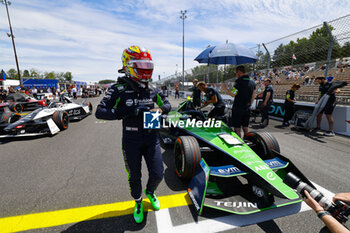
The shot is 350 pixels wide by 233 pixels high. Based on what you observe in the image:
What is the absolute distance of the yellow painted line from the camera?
1.87 m

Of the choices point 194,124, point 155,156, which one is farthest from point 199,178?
point 194,124

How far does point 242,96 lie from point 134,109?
2.77 m

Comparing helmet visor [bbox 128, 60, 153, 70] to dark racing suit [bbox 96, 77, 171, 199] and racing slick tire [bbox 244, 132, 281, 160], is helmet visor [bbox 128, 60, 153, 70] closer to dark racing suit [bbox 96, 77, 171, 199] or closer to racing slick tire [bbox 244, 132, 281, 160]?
dark racing suit [bbox 96, 77, 171, 199]

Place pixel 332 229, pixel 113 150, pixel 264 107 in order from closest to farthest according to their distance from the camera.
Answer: pixel 332 229 < pixel 113 150 < pixel 264 107

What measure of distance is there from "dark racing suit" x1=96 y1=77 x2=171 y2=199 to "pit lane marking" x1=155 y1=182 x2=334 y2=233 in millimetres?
→ 390

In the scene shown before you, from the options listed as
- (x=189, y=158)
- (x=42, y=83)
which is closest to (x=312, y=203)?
(x=189, y=158)

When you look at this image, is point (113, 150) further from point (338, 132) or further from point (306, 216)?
point (338, 132)

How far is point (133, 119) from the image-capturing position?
1821mm

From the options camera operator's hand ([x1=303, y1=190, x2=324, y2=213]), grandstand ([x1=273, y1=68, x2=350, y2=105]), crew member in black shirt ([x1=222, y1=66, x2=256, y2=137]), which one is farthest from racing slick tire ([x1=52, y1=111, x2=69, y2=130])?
grandstand ([x1=273, y1=68, x2=350, y2=105])

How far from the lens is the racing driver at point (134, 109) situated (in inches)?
70.3

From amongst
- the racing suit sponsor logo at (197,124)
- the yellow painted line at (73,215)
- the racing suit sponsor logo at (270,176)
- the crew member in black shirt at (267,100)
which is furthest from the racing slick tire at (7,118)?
the crew member in black shirt at (267,100)

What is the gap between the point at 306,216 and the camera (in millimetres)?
1948

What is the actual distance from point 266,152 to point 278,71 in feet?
29.3

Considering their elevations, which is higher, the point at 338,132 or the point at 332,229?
the point at 332,229
